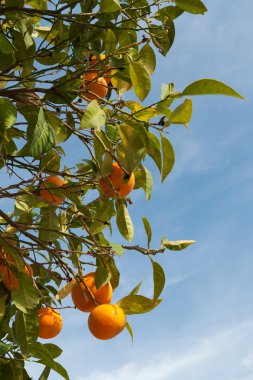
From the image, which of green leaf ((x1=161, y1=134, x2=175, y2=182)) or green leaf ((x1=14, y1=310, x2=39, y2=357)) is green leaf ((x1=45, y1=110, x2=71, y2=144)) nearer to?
green leaf ((x1=161, y1=134, x2=175, y2=182))

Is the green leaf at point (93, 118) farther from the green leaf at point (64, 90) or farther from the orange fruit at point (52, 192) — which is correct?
the orange fruit at point (52, 192)

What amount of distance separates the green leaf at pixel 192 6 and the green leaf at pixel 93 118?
653 mm

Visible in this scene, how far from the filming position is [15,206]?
233 centimetres

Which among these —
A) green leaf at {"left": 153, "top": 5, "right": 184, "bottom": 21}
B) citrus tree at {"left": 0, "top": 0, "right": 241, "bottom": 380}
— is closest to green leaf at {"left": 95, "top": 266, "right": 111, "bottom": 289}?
citrus tree at {"left": 0, "top": 0, "right": 241, "bottom": 380}

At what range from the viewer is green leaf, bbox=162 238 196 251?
2.03 metres

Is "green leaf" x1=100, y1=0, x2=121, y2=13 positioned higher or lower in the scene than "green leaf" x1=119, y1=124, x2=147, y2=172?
higher

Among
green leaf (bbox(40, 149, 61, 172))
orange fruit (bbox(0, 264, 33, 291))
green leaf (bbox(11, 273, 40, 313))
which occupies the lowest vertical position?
green leaf (bbox(11, 273, 40, 313))

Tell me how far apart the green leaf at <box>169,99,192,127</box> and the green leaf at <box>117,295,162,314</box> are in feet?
2.16

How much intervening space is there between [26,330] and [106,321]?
333 mm

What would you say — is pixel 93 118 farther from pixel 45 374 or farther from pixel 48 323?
pixel 45 374

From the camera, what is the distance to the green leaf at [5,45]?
188 cm

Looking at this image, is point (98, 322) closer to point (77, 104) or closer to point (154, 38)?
point (77, 104)

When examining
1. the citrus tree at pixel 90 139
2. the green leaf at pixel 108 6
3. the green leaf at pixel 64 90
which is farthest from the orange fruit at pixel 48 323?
the green leaf at pixel 108 6

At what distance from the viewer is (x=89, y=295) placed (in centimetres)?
198
